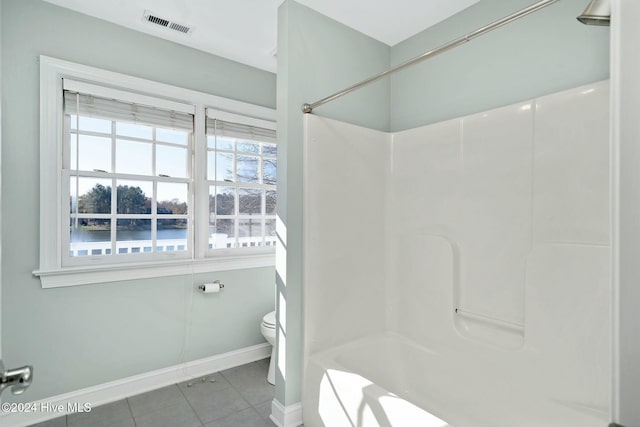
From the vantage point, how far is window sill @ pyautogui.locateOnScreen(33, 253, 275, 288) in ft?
6.66

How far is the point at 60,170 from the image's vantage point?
206cm

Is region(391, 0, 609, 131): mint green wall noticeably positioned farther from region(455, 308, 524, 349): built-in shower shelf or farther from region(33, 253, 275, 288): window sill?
region(33, 253, 275, 288): window sill

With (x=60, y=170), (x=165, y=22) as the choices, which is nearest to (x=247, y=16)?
(x=165, y=22)

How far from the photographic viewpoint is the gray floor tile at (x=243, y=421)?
1958mm

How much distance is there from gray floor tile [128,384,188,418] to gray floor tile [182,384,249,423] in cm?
6

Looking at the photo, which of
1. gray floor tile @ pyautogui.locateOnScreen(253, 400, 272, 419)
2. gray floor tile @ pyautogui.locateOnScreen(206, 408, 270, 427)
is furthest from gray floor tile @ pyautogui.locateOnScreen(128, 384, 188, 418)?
gray floor tile @ pyautogui.locateOnScreen(253, 400, 272, 419)

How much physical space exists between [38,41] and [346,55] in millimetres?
1930

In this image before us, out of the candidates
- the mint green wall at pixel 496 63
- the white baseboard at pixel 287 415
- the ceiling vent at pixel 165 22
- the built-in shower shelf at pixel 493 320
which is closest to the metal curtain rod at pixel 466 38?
the mint green wall at pixel 496 63

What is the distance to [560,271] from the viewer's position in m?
1.58

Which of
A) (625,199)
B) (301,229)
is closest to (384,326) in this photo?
(301,229)

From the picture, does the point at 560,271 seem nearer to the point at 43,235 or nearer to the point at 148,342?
the point at 148,342

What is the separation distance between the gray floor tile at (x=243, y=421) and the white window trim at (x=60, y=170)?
1.06 meters

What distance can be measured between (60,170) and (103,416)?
157cm

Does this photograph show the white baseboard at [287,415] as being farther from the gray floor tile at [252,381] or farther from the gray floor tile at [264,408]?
the gray floor tile at [252,381]
